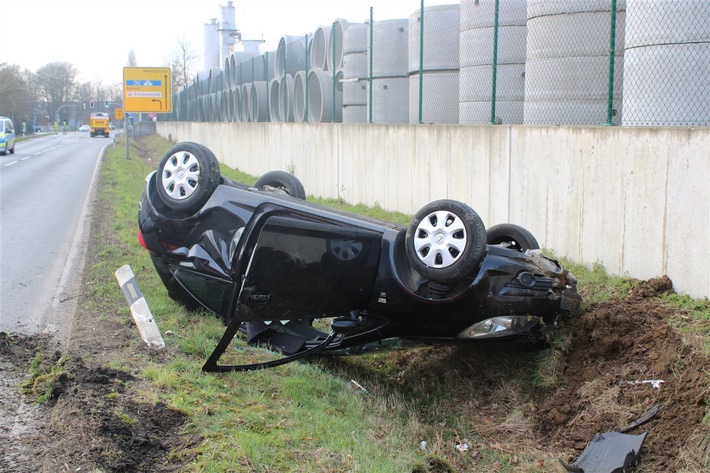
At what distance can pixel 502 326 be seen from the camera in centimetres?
571

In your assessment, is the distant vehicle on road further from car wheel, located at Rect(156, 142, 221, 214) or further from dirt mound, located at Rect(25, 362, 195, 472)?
dirt mound, located at Rect(25, 362, 195, 472)

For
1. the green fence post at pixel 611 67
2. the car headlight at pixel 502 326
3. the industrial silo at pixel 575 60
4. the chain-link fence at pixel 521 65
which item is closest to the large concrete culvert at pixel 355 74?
the chain-link fence at pixel 521 65

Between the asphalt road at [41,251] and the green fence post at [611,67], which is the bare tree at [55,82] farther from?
the green fence post at [611,67]

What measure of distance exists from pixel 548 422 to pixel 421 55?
28.7 ft

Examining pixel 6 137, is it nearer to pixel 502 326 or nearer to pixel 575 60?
pixel 575 60

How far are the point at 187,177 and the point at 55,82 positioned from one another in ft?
398

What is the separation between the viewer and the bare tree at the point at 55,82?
11531cm

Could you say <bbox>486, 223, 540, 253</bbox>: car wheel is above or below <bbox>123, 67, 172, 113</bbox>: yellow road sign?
below

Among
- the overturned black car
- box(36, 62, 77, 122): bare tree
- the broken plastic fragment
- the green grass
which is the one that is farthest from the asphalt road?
box(36, 62, 77, 122): bare tree

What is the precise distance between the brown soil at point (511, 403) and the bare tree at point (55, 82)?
11930cm

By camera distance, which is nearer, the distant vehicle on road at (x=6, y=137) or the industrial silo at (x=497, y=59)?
the industrial silo at (x=497, y=59)

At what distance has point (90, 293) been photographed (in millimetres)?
8258

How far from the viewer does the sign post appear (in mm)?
38031

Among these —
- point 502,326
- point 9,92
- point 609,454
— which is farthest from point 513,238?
point 9,92
